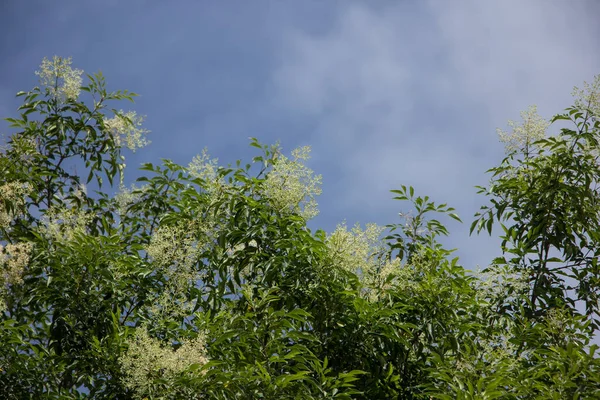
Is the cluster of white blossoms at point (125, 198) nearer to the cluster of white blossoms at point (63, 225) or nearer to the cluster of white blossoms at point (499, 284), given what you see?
the cluster of white blossoms at point (63, 225)

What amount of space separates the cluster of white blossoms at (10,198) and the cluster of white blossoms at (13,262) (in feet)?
0.88

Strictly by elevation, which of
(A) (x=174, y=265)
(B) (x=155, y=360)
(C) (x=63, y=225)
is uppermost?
(C) (x=63, y=225)

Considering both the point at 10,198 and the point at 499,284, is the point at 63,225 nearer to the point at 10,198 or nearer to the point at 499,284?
the point at 10,198

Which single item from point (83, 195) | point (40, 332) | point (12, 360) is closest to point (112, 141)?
point (83, 195)

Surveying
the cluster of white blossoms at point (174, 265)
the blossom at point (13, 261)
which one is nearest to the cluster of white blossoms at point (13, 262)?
the blossom at point (13, 261)

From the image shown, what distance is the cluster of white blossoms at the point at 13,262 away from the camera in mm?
4258

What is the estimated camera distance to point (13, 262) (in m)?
4.26

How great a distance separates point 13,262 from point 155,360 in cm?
141

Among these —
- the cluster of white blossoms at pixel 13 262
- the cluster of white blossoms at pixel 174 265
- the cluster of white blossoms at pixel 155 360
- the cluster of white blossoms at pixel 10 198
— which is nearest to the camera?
the cluster of white blossoms at pixel 155 360

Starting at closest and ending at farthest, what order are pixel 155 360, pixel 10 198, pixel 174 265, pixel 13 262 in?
pixel 155 360 → pixel 174 265 → pixel 13 262 → pixel 10 198

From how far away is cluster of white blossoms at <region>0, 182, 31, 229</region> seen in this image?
449 cm

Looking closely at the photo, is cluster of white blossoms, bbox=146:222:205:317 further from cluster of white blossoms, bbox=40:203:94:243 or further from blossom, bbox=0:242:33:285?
blossom, bbox=0:242:33:285

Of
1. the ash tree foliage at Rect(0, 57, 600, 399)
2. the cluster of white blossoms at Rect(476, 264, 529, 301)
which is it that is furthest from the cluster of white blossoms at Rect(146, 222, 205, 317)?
the cluster of white blossoms at Rect(476, 264, 529, 301)

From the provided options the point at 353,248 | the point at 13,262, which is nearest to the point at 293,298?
the point at 353,248
